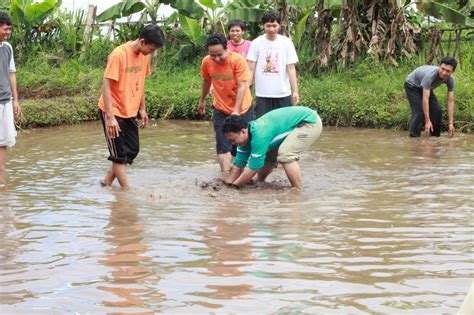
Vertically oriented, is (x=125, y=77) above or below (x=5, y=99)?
above

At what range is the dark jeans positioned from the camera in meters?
11.5

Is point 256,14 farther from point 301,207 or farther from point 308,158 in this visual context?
point 301,207

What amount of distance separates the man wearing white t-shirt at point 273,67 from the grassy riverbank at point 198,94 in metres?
3.71

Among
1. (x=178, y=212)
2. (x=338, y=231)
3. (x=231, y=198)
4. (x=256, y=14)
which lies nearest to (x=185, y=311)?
(x=338, y=231)

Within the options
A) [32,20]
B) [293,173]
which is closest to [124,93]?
[293,173]

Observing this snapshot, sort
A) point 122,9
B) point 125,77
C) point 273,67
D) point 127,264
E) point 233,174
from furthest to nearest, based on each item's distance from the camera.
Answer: point 122,9
point 273,67
point 233,174
point 125,77
point 127,264

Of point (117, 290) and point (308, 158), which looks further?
point (308, 158)

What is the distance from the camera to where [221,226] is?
6.45 meters

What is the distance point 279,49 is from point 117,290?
203 inches

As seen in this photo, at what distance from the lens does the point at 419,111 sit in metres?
11.6

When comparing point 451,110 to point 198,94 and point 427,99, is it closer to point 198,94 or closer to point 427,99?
point 427,99

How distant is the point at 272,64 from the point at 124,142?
2184 mm

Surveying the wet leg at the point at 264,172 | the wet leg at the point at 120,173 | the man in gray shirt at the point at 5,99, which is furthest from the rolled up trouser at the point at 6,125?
the wet leg at the point at 264,172

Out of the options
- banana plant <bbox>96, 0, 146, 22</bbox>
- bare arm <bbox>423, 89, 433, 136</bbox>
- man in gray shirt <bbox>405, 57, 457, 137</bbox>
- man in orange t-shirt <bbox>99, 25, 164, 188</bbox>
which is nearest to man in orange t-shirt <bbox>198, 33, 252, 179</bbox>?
man in orange t-shirt <bbox>99, 25, 164, 188</bbox>
